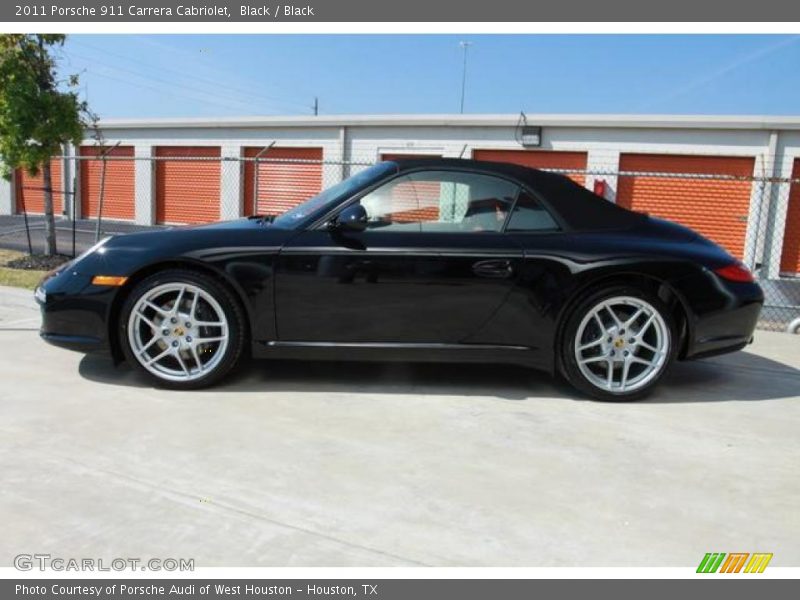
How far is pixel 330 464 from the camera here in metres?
2.90

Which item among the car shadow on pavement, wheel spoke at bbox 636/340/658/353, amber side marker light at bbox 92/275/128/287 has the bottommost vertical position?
the car shadow on pavement

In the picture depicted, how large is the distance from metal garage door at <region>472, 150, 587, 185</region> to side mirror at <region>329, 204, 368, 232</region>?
12766mm

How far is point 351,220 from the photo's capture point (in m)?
3.73

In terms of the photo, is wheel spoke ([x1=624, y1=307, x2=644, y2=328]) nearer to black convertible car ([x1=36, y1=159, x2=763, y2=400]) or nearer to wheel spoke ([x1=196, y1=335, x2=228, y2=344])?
black convertible car ([x1=36, y1=159, x2=763, y2=400])

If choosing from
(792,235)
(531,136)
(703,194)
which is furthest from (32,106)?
(792,235)

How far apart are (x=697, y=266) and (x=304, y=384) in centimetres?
245

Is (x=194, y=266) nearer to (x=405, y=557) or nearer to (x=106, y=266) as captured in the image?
(x=106, y=266)

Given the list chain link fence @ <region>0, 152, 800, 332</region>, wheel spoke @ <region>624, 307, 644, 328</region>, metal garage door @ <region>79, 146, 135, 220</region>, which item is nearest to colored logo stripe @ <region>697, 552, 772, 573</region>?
wheel spoke @ <region>624, 307, 644, 328</region>

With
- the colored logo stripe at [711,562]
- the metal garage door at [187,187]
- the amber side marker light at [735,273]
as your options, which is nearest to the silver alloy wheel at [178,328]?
the colored logo stripe at [711,562]

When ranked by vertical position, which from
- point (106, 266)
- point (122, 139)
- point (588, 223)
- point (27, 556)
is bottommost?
point (27, 556)

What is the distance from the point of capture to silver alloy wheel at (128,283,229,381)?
12.5 feet

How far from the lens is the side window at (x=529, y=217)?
3928 millimetres

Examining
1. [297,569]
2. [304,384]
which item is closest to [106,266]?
[304,384]

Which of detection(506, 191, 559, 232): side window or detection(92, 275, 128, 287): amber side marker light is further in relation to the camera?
detection(506, 191, 559, 232): side window
